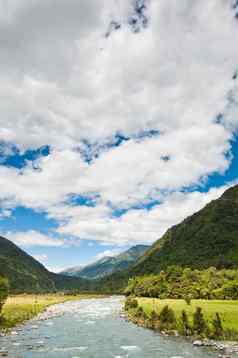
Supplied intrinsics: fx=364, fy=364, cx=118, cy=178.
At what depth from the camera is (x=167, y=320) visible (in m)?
72.8

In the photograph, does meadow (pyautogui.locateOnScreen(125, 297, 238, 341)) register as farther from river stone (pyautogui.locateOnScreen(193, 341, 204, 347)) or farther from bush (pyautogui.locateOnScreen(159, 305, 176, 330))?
river stone (pyautogui.locateOnScreen(193, 341, 204, 347))

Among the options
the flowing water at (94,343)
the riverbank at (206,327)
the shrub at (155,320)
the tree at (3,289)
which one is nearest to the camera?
the flowing water at (94,343)

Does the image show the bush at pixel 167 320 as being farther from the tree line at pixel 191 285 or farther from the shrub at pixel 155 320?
the tree line at pixel 191 285

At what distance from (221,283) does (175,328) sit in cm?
6675

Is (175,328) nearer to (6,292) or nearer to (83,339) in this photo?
(83,339)

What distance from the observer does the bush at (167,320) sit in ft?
226

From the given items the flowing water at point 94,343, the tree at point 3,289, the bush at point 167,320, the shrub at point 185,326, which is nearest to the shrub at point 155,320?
the bush at point 167,320

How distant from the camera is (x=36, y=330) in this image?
70250mm

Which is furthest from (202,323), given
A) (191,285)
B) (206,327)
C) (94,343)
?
(191,285)

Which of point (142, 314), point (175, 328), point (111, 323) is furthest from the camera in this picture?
point (142, 314)

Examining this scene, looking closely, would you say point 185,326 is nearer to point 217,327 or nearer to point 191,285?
point 217,327

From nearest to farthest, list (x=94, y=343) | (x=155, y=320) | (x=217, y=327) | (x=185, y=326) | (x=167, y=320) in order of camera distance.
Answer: (x=94, y=343) < (x=217, y=327) < (x=185, y=326) < (x=167, y=320) < (x=155, y=320)

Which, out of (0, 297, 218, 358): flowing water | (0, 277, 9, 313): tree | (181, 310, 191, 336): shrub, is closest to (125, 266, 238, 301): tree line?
(181, 310, 191, 336): shrub

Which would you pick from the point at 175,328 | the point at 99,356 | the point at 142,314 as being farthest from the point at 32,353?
the point at 142,314
